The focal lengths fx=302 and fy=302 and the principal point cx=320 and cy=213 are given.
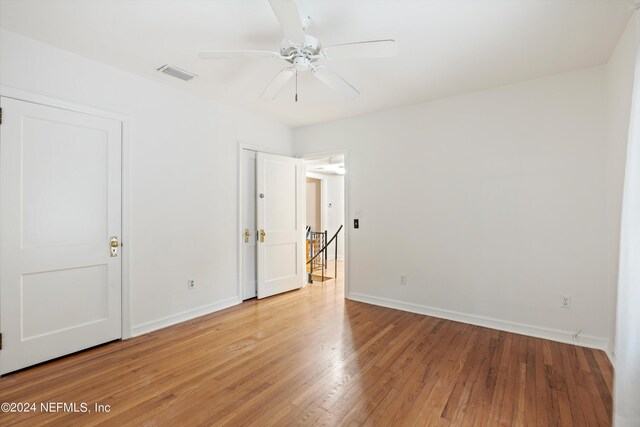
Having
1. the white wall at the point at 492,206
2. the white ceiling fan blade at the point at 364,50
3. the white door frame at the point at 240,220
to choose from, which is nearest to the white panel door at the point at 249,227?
the white door frame at the point at 240,220

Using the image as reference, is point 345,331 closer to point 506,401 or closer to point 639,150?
point 506,401

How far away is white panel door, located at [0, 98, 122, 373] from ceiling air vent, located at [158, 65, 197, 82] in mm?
710

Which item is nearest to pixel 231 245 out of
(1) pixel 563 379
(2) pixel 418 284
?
(2) pixel 418 284

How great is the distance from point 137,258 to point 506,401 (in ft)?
11.2

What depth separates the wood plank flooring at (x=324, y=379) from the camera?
1903 mm

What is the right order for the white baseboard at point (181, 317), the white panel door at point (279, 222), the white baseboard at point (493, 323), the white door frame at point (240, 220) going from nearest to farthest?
the white baseboard at point (493, 323), the white baseboard at point (181, 317), the white door frame at point (240, 220), the white panel door at point (279, 222)

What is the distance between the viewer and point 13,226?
2389 millimetres

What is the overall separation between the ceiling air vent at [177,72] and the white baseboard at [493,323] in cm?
344

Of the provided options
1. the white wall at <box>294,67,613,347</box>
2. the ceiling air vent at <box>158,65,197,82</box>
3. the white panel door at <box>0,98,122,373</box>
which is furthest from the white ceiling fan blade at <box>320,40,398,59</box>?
the white panel door at <box>0,98,122,373</box>

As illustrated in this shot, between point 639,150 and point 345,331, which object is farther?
point 345,331

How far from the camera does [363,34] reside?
7.75ft

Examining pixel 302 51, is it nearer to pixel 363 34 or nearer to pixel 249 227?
pixel 363 34

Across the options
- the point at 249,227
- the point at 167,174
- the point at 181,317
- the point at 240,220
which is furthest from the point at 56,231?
the point at 249,227

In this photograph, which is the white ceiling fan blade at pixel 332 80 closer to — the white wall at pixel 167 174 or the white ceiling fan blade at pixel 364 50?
the white ceiling fan blade at pixel 364 50
